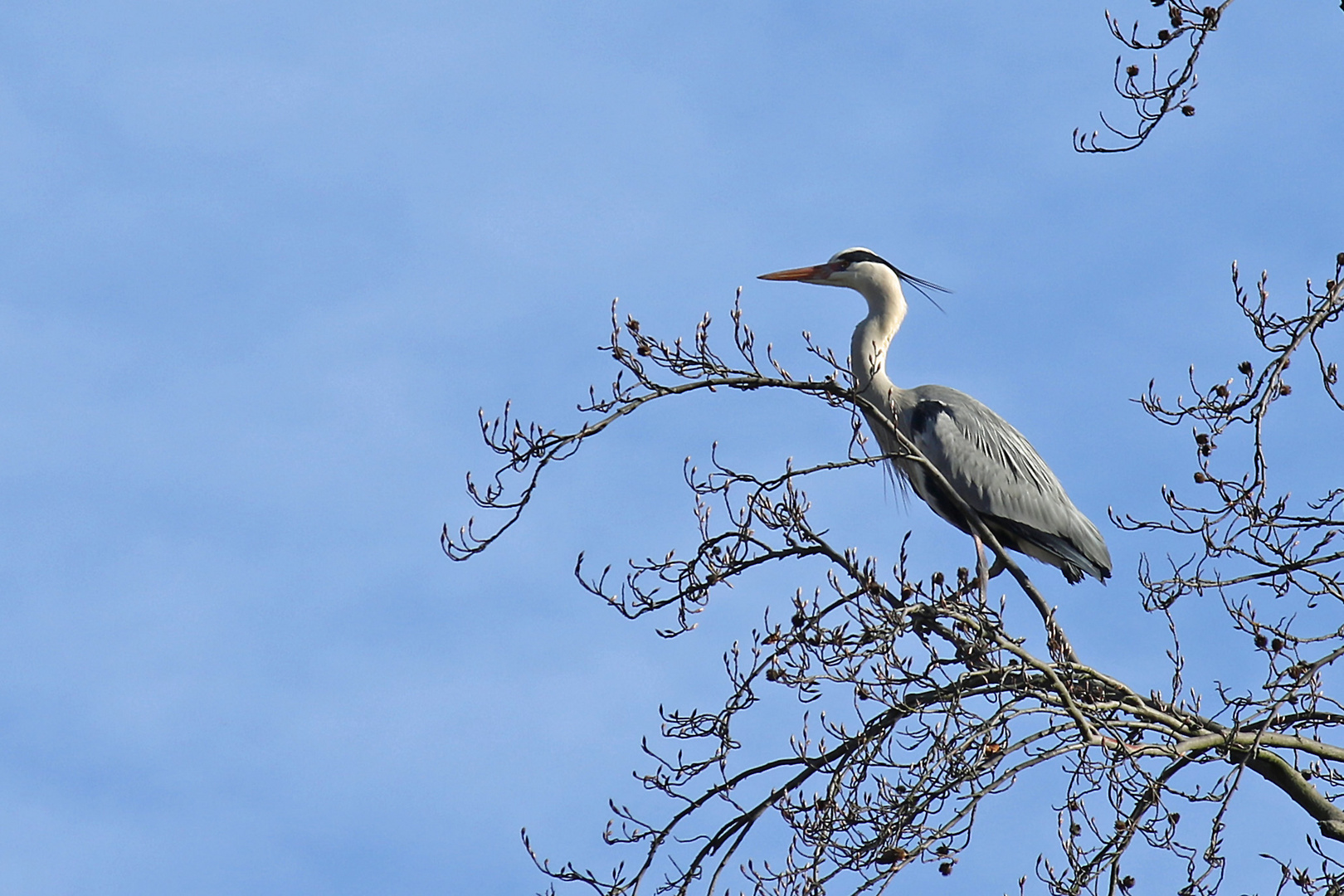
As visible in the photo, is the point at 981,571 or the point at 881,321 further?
the point at 881,321

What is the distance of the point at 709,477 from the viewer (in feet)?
18.6

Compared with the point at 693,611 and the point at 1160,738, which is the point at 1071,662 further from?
the point at 693,611

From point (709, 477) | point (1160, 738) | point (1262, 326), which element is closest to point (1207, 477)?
point (1262, 326)

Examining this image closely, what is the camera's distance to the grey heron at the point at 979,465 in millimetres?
9148

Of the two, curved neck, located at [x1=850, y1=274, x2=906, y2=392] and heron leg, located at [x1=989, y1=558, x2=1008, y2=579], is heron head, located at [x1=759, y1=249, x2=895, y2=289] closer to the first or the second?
curved neck, located at [x1=850, y1=274, x2=906, y2=392]

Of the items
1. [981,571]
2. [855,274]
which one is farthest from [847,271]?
[981,571]

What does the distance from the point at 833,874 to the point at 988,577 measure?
11.5 feet

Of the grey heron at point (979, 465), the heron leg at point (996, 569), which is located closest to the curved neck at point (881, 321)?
the grey heron at point (979, 465)

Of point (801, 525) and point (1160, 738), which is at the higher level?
point (801, 525)

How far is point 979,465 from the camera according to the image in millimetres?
9234

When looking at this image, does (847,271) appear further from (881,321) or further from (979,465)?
(979,465)

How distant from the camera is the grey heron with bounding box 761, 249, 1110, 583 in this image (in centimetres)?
915

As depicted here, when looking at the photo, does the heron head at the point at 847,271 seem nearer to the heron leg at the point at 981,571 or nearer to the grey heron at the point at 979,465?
the grey heron at the point at 979,465

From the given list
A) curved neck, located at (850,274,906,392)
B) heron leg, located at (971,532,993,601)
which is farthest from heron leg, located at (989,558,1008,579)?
curved neck, located at (850,274,906,392)
